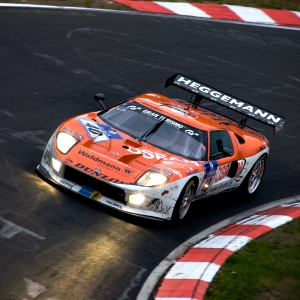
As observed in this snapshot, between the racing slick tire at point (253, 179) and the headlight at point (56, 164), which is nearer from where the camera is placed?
the headlight at point (56, 164)

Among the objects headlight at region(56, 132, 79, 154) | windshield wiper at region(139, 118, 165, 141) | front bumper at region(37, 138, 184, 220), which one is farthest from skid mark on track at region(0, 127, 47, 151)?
front bumper at region(37, 138, 184, 220)

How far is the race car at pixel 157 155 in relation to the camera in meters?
7.48

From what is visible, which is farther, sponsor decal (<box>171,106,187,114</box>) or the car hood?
sponsor decal (<box>171,106,187,114</box>)

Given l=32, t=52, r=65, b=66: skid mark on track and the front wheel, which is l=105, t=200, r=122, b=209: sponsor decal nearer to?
the front wheel

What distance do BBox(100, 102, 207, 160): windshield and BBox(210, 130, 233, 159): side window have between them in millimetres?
146

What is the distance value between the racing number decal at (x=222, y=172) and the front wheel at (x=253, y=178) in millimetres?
664

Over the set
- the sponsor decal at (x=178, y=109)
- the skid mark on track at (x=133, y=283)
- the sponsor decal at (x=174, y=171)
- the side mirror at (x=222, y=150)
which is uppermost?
the sponsor decal at (x=178, y=109)

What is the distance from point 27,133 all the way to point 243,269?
4491mm

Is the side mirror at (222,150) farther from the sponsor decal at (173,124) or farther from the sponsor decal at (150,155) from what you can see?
the sponsor decal at (150,155)

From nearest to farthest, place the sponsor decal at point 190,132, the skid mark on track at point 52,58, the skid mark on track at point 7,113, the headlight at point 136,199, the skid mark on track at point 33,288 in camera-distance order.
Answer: the skid mark on track at point 33,288 → the headlight at point 136,199 → the sponsor decal at point 190,132 → the skid mark on track at point 7,113 → the skid mark on track at point 52,58

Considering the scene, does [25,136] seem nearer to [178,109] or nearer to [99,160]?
[178,109]

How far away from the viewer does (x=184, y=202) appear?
25.9 ft

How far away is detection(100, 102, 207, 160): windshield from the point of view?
27.2ft

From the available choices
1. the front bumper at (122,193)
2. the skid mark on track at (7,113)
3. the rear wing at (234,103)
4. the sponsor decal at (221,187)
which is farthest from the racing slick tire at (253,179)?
the skid mark on track at (7,113)
